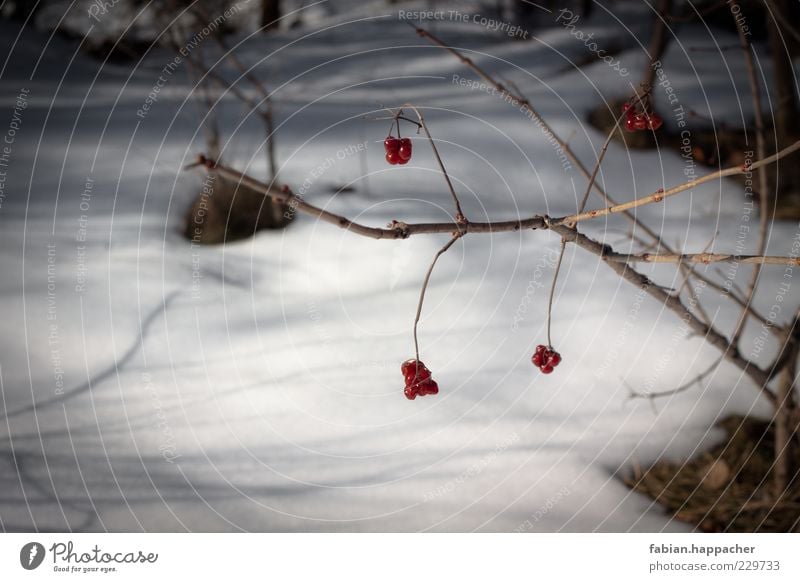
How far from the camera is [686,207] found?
1433mm

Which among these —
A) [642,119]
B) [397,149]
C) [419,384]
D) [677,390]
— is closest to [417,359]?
[419,384]

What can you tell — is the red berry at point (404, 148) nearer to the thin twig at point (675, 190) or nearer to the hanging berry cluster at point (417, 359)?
the hanging berry cluster at point (417, 359)

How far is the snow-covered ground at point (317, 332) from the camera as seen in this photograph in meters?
1.09

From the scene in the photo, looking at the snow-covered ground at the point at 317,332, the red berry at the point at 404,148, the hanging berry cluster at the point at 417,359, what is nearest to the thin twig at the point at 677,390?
the snow-covered ground at the point at 317,332

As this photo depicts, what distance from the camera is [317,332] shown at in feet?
4.00

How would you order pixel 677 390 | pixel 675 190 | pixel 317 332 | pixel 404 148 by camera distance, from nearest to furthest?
pixel 675 190
pixel 404 148
pixel 677 390
pixel 317 332

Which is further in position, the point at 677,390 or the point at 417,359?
the point at 677,390

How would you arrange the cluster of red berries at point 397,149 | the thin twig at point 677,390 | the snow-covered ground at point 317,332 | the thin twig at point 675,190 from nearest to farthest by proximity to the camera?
the thin twig at point 675,190 < the cluster of red berries at point 397,149 < the thin twig at point 677,390 < the snow-covered ground at point 317,332

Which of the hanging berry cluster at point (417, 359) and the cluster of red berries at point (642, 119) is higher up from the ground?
the cluster of red berries at point (642, 119)

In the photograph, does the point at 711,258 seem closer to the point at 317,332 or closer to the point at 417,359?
the point at 417,359

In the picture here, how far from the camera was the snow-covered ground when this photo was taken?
1.09 metres

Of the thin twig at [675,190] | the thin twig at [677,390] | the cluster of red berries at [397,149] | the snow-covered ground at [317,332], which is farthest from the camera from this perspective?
the snow-covered ground at [317,332]

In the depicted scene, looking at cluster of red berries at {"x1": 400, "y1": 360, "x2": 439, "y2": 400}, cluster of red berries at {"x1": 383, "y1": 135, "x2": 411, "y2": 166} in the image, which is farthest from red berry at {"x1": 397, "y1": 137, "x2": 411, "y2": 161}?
cluster of red berries at {"x1": 400, "y1": 360, "x2": 439, "y2": 400}

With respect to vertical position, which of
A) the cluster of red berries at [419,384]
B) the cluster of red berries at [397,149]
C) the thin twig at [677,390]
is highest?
the cluster of red berries at [397,149]
